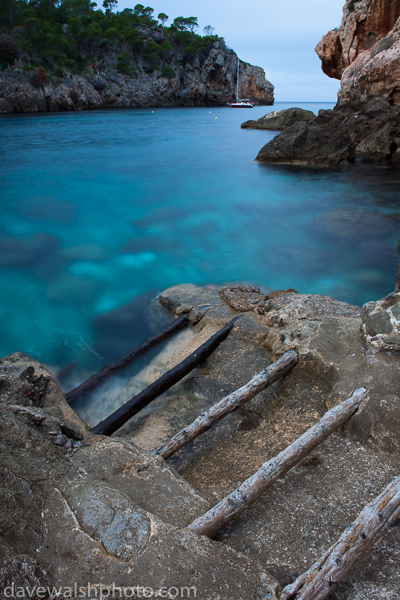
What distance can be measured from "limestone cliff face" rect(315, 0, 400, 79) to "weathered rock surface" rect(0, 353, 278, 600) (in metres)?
28.2

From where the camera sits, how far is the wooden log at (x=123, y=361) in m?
4.41

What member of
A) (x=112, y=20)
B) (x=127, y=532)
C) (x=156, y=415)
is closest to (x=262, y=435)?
(x=156, y=415)

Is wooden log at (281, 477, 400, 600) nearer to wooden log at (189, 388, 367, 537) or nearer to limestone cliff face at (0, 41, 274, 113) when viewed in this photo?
wooden log at (189, 388, 367, 537)

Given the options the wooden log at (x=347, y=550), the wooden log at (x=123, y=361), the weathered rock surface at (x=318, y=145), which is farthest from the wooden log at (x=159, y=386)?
the weathered rock surface at (x=318, y=145)

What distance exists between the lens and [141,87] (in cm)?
6638

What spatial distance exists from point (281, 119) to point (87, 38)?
48.7m

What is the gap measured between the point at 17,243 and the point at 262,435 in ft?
26.3

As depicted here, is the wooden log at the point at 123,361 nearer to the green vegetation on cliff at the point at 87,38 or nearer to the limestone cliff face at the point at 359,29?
the limestone cliff face at the point at 359,29

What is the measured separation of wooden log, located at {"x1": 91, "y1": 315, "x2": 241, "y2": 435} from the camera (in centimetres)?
373

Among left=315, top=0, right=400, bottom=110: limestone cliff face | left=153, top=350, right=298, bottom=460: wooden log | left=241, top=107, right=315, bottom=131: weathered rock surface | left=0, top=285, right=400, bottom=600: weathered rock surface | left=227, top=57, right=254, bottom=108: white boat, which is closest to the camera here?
left=0, top=285, right=400, bottom=600: weathered rock surface

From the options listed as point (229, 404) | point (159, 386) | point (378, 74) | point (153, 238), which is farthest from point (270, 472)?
point (378, 74)

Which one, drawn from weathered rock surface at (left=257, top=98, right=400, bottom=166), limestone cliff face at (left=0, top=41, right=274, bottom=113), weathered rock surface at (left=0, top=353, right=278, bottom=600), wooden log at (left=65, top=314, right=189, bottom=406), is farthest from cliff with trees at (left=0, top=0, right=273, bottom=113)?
weathered rock surface at (left=0, top=353, right=278, bottom=600)

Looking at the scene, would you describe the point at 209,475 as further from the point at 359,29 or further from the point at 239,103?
the point at 239,103

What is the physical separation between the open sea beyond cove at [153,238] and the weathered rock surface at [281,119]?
11430 mm
